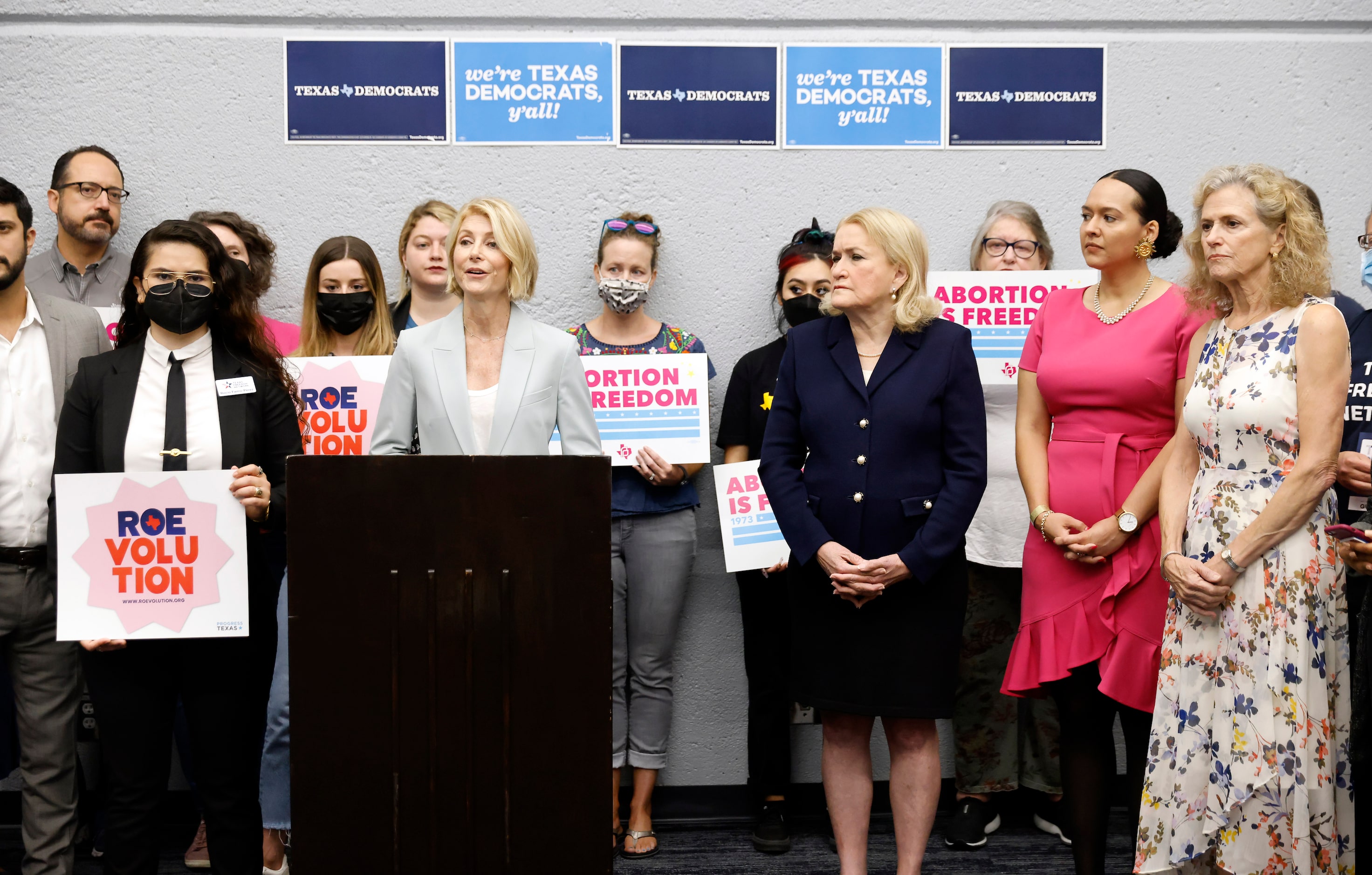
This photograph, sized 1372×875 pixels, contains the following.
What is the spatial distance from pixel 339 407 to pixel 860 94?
2.43m

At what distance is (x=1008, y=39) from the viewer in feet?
13.9

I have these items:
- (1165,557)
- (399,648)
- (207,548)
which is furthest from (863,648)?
(207,548)

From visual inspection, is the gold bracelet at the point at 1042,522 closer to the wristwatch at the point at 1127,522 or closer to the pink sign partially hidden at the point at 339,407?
the wristwatch at the point at 1127,522

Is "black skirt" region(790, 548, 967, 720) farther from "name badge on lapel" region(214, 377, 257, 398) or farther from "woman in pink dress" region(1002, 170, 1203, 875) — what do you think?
"name badge on lapel" region(214, 377, 257, 398)

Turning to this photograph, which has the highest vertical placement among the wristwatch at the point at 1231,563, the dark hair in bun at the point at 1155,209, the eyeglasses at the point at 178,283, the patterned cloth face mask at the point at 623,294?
the dark hair in bun at the point at 1155,209

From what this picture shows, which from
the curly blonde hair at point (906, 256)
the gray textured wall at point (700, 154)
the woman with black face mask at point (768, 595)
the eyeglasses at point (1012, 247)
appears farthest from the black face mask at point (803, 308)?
the curly blonde hair at point (906, 256)

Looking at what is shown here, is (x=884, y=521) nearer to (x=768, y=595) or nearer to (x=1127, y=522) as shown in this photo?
(x=1127, y=522)

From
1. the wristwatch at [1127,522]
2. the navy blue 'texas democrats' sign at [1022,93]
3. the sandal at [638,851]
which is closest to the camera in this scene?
the wristwatch at [1127,522]

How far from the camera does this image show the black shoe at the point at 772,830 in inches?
146

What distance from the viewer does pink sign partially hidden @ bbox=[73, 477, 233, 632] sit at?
8.71 ft

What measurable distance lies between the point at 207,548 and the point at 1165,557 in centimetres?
251

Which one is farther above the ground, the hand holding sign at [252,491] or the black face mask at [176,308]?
the black face mask at [176,308]

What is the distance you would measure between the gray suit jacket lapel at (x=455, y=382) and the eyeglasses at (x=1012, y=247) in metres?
2.24

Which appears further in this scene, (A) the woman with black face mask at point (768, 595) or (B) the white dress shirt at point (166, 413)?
(A) the woman with black face mask at point (768, 595)
